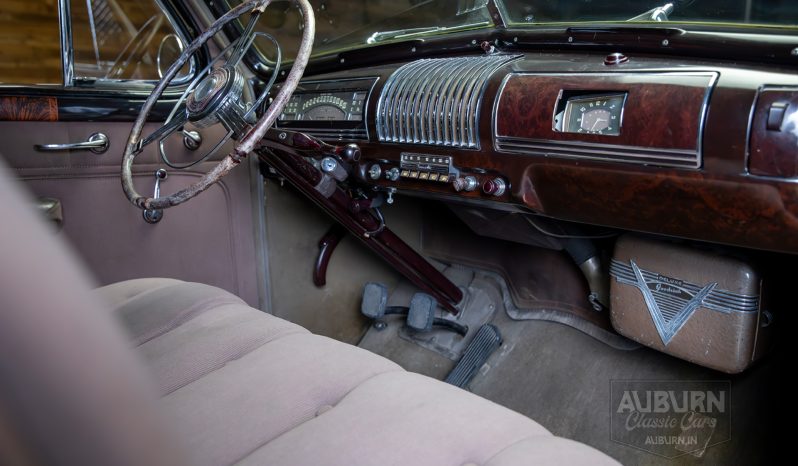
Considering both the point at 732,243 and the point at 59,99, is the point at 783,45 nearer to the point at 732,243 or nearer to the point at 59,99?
the point at 732,243

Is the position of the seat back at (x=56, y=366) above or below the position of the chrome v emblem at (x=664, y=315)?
above

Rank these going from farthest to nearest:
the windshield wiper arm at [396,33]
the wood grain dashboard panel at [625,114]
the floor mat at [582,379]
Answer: the windshield wiper arm at [396,33] < the floor mat at [582,379] < the wood grain dashboard panel at [625,114]

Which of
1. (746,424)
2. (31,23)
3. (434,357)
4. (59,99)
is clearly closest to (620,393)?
(746,424)

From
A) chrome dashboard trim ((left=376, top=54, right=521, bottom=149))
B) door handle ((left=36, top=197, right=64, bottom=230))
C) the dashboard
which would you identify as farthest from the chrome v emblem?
door handle ((left=36, top=197, right=64, bottom=230))

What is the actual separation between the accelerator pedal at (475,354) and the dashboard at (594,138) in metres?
0.71

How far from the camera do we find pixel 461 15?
189 centimetres

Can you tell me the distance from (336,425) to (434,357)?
1554mm

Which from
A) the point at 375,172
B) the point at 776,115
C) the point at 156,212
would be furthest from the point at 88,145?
the point at 776,115

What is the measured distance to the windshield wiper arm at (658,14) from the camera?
1450 millimetres

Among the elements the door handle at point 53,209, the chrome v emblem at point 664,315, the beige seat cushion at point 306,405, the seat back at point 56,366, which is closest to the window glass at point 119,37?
the door handle at point 53,209

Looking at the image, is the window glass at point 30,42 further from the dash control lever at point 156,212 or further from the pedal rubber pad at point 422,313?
the pedal rubber pad at point 422,313

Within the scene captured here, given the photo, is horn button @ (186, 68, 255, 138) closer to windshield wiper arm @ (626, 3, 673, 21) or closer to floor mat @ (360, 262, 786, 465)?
windshield wiper arm @ (626, 3, 673, 21)

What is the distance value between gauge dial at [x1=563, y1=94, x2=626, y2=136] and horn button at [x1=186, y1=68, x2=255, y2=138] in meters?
0.77

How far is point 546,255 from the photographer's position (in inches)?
91.0
